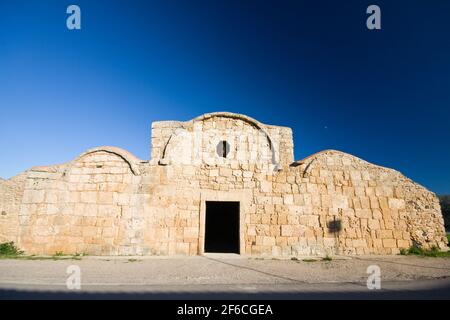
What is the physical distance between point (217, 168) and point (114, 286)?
5.35 metres

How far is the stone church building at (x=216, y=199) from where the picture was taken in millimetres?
8055

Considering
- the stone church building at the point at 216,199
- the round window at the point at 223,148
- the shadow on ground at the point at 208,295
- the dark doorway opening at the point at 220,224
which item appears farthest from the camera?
the dark doorway opening at the point at 220,224

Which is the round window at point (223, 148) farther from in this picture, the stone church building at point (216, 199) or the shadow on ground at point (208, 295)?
the shadow on ground at point (208, 295)

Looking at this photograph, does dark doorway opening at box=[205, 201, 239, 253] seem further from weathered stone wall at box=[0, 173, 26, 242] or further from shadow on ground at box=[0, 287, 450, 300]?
shadow on ground at box=[0, 287, 450, 300]

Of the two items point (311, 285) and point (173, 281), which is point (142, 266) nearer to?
point (173, 281)

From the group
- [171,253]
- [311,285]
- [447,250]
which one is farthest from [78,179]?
[447,250]

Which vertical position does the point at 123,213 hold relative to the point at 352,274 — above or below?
above

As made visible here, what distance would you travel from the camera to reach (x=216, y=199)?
867cm

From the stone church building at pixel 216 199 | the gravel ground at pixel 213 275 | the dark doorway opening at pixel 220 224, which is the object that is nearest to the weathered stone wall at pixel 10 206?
the stone church building at pixel 216 199

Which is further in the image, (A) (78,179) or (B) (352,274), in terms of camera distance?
(A) (78,179)

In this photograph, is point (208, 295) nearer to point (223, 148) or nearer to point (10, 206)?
point (223, 148)

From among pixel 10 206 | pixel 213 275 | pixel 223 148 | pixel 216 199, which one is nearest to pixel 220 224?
pixel 216 199

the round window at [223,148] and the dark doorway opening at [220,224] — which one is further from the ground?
the round window at [223,148]
